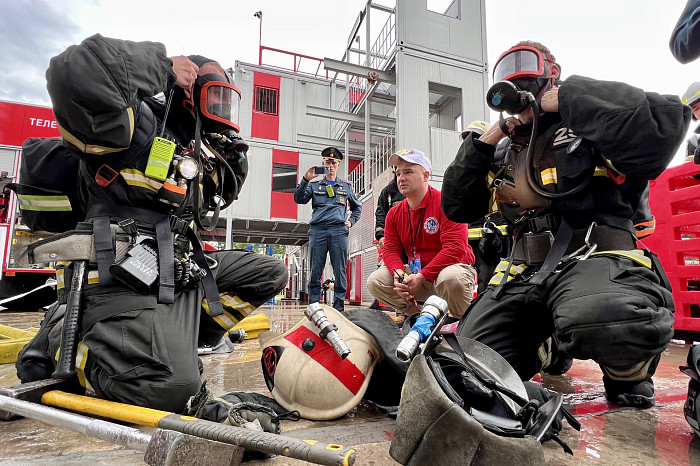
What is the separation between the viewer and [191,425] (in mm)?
954

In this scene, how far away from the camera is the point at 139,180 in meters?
1.67

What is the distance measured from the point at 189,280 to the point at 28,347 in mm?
783

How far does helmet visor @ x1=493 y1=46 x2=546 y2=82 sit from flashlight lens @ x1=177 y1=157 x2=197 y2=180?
1.51m

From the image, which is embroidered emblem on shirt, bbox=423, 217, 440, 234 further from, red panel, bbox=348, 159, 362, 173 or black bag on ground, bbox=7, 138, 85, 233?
red panel, bbox=348, 159, 362, 173

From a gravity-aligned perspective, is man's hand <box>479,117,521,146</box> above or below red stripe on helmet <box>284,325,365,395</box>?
above

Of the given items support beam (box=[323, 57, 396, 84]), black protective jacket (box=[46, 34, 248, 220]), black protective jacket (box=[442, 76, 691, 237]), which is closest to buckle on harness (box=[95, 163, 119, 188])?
black protective jacket (box=[46, 34, 248, 220])

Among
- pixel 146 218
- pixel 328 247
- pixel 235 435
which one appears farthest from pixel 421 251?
pixel 328 247

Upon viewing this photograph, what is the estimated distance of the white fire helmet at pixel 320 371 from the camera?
150 centimetres

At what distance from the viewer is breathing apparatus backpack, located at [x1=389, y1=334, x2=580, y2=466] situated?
33.7 inches

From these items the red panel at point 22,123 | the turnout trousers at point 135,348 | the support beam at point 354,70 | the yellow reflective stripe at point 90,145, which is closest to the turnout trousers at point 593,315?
the turnout trousers at point 135,348

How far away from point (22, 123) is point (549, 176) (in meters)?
10.8

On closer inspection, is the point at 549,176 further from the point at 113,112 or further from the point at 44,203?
the point at 44,203

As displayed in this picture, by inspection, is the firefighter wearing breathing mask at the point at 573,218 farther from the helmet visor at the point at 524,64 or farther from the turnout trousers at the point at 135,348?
the turnout trousers at the point at 135,348

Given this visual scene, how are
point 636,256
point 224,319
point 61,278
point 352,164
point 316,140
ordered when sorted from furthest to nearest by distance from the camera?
point 352,164
point 316,140
point 224,319
point 61,278
point 636,256
